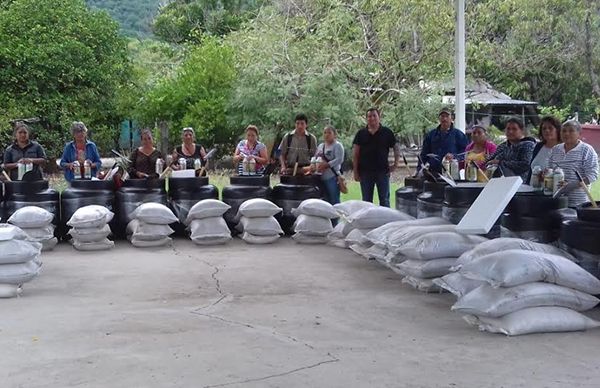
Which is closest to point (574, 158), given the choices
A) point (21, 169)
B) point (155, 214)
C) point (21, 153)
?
point (155, 214)

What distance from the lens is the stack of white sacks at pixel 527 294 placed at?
4574 millimetres

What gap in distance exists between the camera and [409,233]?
6.19 meters

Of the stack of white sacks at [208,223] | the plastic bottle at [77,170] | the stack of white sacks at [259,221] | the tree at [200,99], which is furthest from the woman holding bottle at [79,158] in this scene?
the tree at [200,99]

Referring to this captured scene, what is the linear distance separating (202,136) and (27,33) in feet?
12.8

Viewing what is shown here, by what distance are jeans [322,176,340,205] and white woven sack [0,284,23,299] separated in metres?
4.11

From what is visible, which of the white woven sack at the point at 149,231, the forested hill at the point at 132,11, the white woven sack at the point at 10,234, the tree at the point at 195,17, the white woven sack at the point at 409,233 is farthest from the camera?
the forested hill at the point at 132,11

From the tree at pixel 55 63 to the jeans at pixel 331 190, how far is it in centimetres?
727

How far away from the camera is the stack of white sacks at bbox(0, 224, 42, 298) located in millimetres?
5766

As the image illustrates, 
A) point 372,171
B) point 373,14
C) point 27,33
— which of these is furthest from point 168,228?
point 373,14

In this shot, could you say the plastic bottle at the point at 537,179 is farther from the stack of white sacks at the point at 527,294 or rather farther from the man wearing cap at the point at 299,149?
the man wearing cap at the point at 299,149

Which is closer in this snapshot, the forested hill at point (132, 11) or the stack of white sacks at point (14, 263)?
the stack of white sacks at point (14, 263)

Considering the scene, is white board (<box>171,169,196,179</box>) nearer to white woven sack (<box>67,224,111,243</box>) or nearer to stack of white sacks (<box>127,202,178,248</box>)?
stack of white sacks (<box>127,202,178,248</box>)

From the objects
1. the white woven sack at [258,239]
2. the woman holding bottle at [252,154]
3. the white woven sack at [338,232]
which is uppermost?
the woman holding bottle at [252,154]

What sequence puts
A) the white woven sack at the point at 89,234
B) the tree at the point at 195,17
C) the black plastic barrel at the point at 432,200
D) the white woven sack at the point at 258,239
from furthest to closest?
the tree at the point at 195,17 < the white woven sack at the point at 258,239 < the white woven sack at the point at 89,234 < the black plastic barrel at the point at 432,200
